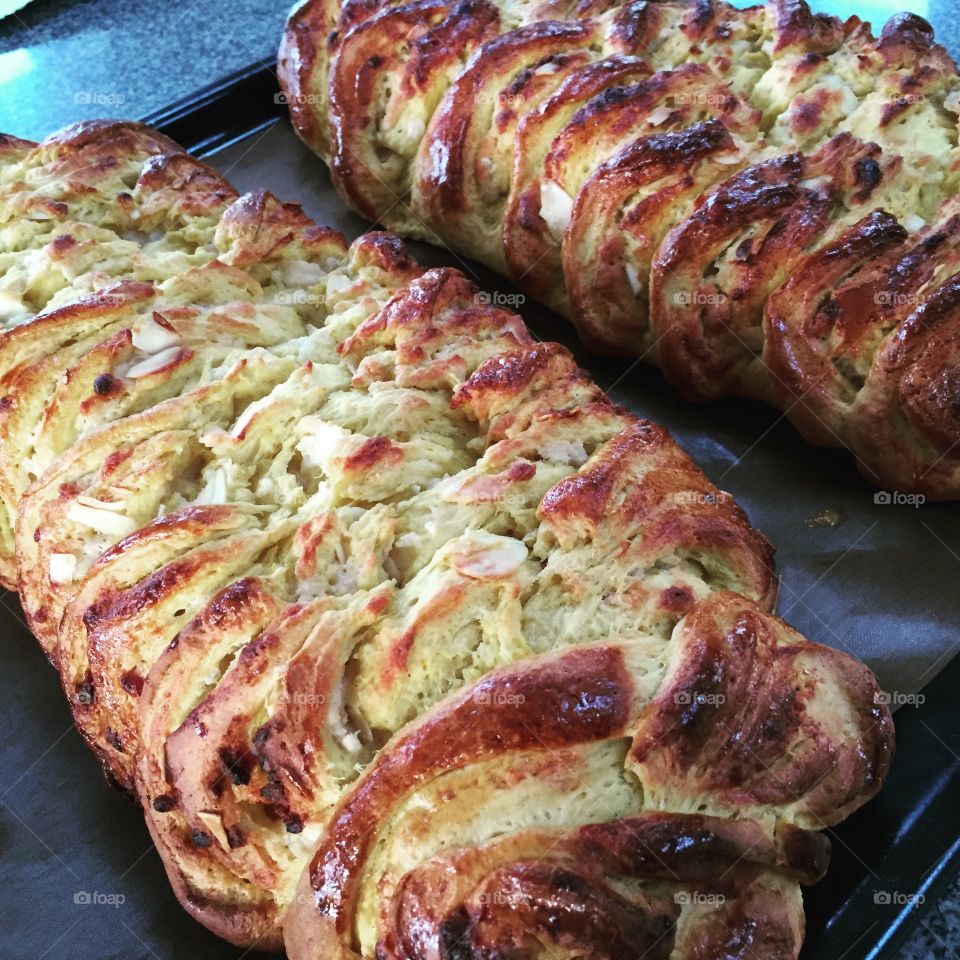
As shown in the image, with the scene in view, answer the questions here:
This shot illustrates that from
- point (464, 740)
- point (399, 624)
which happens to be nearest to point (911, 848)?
point (464, 740)

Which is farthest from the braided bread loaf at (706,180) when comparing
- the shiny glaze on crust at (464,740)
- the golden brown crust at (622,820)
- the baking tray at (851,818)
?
the shiny glaze on crust at (464,740)

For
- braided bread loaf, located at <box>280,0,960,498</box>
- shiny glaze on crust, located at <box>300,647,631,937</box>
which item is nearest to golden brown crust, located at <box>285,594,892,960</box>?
shiny glaze on crust, located at <box>300,647,631,937</box>

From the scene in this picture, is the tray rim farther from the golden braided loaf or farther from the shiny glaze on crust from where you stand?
the shiny glaze on crust

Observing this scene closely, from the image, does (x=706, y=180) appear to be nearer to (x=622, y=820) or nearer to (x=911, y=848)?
(x=911, y=848)

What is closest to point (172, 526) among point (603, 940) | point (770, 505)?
point (603, 940)

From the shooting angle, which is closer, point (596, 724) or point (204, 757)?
point (596, 724)

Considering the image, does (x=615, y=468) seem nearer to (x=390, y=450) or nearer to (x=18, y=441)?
(x=390, y=450)
